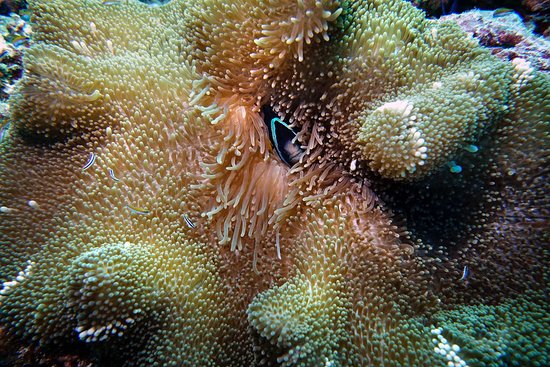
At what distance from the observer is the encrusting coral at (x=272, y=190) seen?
161cm

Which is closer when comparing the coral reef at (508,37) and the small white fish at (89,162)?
the small white fish at (89,162)

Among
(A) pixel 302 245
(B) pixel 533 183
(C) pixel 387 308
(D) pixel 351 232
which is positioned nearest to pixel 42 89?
(A) pixel 302 245

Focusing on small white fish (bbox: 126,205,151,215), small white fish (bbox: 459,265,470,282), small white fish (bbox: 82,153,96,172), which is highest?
small white fish (bbox: 82,153,96,172)

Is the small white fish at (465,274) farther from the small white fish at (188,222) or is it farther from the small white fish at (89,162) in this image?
the small white fish at (89,162)

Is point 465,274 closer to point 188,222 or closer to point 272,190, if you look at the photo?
point 272,190

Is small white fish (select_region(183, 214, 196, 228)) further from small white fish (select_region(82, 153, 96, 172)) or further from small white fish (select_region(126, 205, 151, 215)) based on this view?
small white fish (select_region(82, 153, 96, 172))

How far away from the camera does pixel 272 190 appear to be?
2.03 metres

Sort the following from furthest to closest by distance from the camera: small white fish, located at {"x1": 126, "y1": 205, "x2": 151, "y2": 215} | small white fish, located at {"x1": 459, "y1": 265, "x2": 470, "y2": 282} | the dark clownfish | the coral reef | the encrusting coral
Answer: the coral reef
the dark clownfish
small white fish, located at {"x1": 126, "y1": 205, "x2": 151, "y2": 215}
small white fish, located at {"x1": 459, "y1": 265, "x2": 470, "y2": 282}
the encrusting coral

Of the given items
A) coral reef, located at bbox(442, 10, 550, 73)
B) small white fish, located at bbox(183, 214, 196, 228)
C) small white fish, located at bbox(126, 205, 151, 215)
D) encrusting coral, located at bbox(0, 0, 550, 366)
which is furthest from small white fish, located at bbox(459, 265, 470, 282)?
small white fish, located at bbox(126, 205, 151, 215)

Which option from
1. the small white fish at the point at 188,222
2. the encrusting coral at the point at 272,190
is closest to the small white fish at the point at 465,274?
the encrusting coral at the point at 272,190

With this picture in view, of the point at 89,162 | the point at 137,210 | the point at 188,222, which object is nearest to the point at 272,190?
the point at 188,222

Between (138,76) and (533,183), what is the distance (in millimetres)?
2393

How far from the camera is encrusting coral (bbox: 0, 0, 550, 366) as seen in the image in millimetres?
1608

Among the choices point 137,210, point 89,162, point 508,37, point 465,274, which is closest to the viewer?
point 465,274
